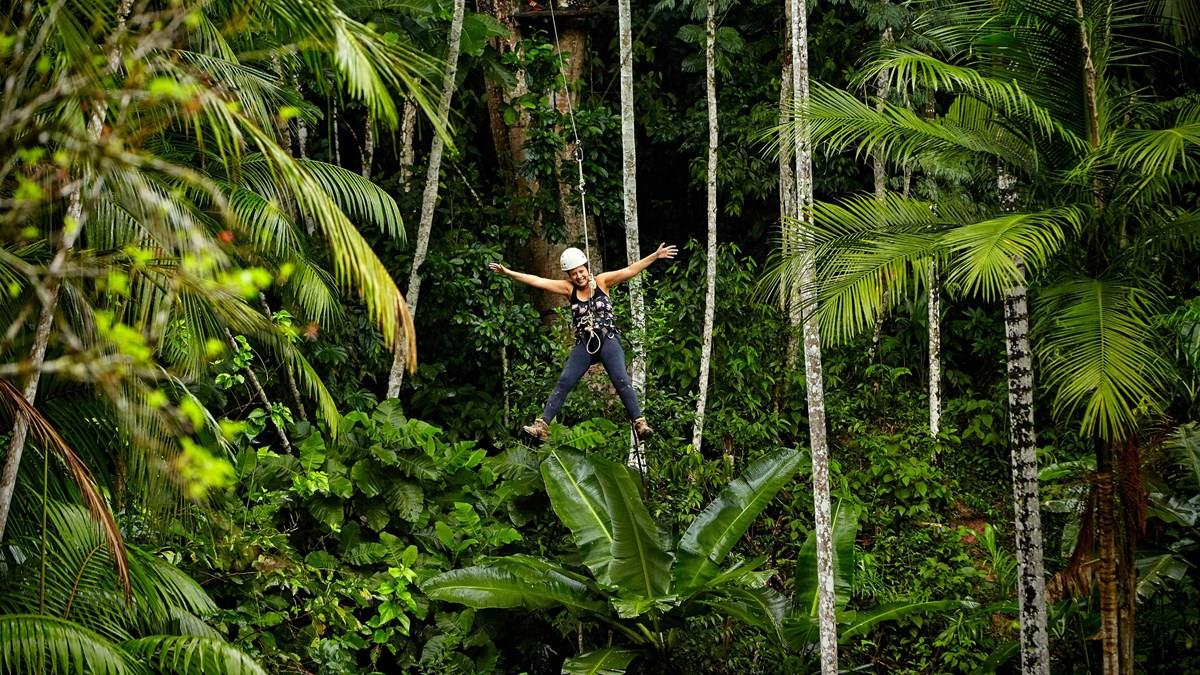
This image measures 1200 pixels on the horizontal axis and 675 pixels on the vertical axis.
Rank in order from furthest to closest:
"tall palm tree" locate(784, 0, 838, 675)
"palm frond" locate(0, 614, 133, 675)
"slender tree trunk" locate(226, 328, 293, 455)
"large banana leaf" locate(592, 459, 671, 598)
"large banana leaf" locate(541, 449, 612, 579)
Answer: "large banana leaf" locate(541, 449, 612, 579) < "large banana leaf" locate(592, 459, 671, 598) < "slender tree trunk" locate(226, 328, 293, 455) < "tall palm tree" locate(784, 0, 838, 675) < "palm frond" locate(0, 614, 133, 675)

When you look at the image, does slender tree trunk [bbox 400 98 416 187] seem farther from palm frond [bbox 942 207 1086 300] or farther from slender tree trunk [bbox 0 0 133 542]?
palm frond [bbox 942 207 1086 300]

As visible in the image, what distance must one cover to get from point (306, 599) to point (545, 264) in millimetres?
4669

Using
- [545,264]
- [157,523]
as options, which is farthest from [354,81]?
[545,264]

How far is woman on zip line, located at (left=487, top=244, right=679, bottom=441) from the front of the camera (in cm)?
862

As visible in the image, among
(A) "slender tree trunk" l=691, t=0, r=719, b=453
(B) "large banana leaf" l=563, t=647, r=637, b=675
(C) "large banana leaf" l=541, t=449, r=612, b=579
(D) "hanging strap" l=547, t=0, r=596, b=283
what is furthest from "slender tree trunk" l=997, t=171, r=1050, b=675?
(D) "hanging strap" l=547, t=0, r=596, b=283

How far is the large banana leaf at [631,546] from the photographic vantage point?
27.5 ft

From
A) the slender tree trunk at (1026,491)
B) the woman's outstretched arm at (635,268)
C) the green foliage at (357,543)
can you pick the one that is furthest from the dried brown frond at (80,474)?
the slender tree trunk at (1026,491)

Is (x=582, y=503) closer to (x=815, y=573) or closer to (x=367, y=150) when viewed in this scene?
(x=815, y=573)

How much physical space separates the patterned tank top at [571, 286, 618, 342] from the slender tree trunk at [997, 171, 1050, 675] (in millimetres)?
2605

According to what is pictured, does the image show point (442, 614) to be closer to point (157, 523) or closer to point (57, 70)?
point (157, 523)

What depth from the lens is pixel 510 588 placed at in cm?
814

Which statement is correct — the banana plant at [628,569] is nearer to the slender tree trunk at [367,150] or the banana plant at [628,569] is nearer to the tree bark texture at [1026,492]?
the tree bark texture at [1026,492]

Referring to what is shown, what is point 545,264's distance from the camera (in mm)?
11859

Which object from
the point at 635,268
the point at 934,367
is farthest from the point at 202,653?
the point at 934,367
